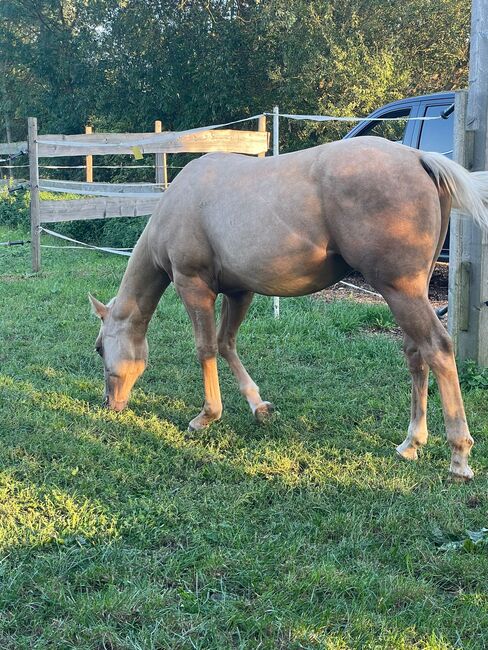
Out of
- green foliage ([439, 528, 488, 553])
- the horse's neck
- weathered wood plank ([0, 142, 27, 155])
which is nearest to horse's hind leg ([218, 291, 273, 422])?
the horse's neck

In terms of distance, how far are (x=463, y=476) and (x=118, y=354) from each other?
246 centimetres

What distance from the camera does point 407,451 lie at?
357 centimetres

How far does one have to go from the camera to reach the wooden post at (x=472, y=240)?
4656 millimetres

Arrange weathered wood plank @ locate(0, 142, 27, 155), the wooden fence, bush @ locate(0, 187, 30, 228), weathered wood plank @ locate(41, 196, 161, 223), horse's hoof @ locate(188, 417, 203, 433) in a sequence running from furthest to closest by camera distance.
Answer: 1. bush @ locate(0, 187, 30, 228)
2. weathered wood plank @ locate(0, 142, 27, 155)
3. weathered wood plank @ locate(41, 196, 161, 223)
4. the wooden fence
5. horse's hoof @ locate(188, 417, 203, 433)

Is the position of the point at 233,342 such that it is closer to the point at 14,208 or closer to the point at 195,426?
the point at 195,426

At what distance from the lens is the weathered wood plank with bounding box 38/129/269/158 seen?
→ 29.3 feet

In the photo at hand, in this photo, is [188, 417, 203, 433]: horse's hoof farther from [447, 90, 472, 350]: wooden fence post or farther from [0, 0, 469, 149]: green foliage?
[0, 0, 469, 149]: green foliage

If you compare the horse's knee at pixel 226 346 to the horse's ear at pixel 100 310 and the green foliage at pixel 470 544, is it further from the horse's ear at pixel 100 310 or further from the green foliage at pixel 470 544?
the green foliage at pixel 470 544

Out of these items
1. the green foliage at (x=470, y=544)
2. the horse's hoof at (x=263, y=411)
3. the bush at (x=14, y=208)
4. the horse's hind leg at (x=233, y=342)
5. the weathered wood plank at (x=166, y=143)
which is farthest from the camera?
the bush at (x=14, y=208)

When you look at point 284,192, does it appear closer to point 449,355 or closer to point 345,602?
point 449,355

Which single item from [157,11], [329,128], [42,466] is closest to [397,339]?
[42,466]

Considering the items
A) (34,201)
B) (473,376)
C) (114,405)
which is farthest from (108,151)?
(473,376)

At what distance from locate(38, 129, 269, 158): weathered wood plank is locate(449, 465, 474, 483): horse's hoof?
5.98m

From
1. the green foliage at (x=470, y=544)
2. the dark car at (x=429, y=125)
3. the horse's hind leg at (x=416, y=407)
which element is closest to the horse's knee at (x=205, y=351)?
the horse's hind leg at (x=416, y=407)
